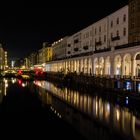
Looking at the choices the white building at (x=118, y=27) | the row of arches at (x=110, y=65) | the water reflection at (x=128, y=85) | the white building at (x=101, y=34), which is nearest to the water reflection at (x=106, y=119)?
the water reflection at (x=128, y=85)

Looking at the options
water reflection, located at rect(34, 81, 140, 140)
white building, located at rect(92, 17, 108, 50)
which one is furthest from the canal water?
white building, located at rect(92, 17, 108, 50)

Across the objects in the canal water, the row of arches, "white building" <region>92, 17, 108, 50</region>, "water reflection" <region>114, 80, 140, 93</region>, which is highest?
"white building" <region>92, 17, 108, 50</region>

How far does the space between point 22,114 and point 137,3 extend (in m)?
38.6

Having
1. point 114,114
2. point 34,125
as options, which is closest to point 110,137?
point 34,125

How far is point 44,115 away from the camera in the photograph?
2255 centimetres

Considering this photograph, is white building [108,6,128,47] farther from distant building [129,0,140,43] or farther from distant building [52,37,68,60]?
distant building [52,37,68,60]

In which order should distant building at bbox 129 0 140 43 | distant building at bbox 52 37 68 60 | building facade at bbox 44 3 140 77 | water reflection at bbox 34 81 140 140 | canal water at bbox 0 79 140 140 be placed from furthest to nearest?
distant building at bbox 52 37 68 60, distant building at bbox 129 0 140 43, building facade at bbox 44 3 140 77, water reflection at bbox 34 81 140 140, canal water at bbox 0 79 140 140

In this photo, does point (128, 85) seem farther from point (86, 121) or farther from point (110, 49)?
point (110, 49)

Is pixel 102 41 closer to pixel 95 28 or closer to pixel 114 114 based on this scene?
pixel 95 28

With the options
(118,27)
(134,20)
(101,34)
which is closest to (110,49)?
(134,20)

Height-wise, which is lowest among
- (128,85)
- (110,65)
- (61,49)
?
(128,85)

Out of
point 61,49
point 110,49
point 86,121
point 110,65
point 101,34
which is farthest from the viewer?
point 61,49

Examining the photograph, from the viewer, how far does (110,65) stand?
55469mm

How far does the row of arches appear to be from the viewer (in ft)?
157
